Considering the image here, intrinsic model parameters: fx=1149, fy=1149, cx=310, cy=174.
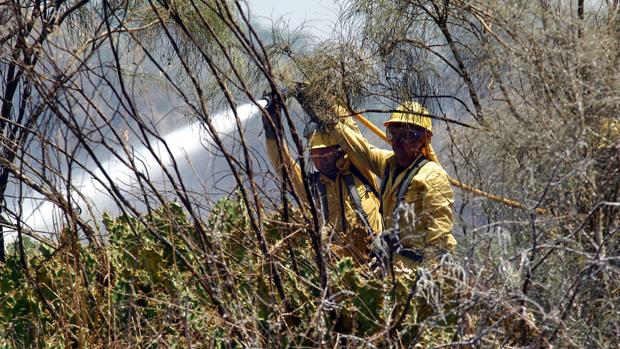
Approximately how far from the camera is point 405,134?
6.03 metres

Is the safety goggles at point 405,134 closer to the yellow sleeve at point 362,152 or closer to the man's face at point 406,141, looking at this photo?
the man's face at point 406,141

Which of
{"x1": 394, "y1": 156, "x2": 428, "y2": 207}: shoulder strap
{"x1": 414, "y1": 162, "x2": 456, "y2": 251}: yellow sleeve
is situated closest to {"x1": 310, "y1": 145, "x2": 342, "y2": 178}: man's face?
{"x1": 394, "y1": 156, "x2": 428, "y2": 207}: shoulder strap

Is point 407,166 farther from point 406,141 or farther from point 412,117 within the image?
point 412,117

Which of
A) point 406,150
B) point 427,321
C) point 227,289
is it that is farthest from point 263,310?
point 406,150

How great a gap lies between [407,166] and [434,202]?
84cm

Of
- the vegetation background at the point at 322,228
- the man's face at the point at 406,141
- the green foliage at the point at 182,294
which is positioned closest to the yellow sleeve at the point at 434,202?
the man's face at the point at 406,141

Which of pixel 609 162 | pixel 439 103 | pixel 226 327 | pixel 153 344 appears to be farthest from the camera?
pixel 439 103

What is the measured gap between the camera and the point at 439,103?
5.45 meters

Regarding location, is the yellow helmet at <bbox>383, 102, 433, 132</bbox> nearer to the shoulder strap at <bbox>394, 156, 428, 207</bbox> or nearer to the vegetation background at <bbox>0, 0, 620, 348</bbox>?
the vegetation background at <bbox>0, 0, 620, 348</bbox>

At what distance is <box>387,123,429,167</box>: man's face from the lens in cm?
602

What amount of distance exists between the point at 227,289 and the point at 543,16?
139 centimetres

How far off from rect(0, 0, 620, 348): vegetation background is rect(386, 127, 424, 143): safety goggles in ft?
0.91

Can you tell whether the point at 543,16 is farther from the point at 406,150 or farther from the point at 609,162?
the point at 406,150

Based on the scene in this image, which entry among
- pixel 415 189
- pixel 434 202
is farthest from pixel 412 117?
pixel 434 202
